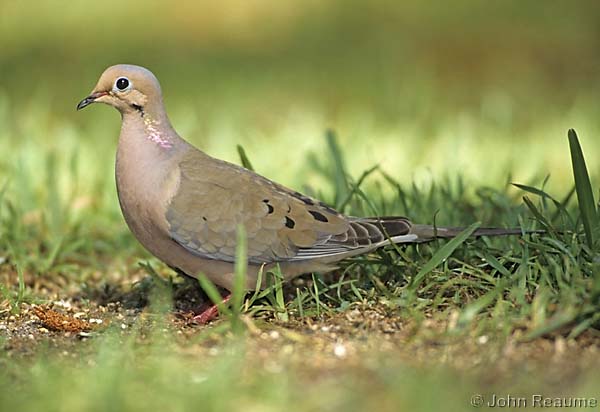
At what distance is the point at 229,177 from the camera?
3.74 meters

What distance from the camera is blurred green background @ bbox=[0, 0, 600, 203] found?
Answer: 5984 millimetres

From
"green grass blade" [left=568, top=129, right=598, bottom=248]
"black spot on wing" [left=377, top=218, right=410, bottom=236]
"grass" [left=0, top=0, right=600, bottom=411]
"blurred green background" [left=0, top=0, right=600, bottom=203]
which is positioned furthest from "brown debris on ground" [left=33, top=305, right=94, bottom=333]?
"blurred green background" [left=0, top=0, right=600, bottom=203]

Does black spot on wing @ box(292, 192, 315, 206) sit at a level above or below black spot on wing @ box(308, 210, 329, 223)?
above

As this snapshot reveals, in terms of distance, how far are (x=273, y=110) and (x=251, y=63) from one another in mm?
1205

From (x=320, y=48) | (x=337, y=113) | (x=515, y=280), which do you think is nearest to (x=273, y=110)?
(x=337, y=113)

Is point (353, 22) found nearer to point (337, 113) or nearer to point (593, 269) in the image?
point (337, 113)

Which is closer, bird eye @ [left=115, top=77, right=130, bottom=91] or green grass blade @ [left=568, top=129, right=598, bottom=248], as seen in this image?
green grass blade @ [left=568, top=129, right=598, bottom=248]

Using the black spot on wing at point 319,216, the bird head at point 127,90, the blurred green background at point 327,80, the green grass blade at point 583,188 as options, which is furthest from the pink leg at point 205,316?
the blurred green background at point 327,80

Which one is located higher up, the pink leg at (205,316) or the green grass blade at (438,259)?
the green grass blade at (438,259)

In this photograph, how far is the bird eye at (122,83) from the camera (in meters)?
3.74

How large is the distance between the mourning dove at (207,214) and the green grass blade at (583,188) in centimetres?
30

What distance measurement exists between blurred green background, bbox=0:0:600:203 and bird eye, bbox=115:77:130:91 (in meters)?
1.73

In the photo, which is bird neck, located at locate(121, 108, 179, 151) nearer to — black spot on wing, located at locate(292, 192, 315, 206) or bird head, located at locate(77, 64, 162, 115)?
bird head, located at locate(77, 64, 162, 115)

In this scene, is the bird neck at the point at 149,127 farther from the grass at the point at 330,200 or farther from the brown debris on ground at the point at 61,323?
the brown debris on ground at the point at 61,323
